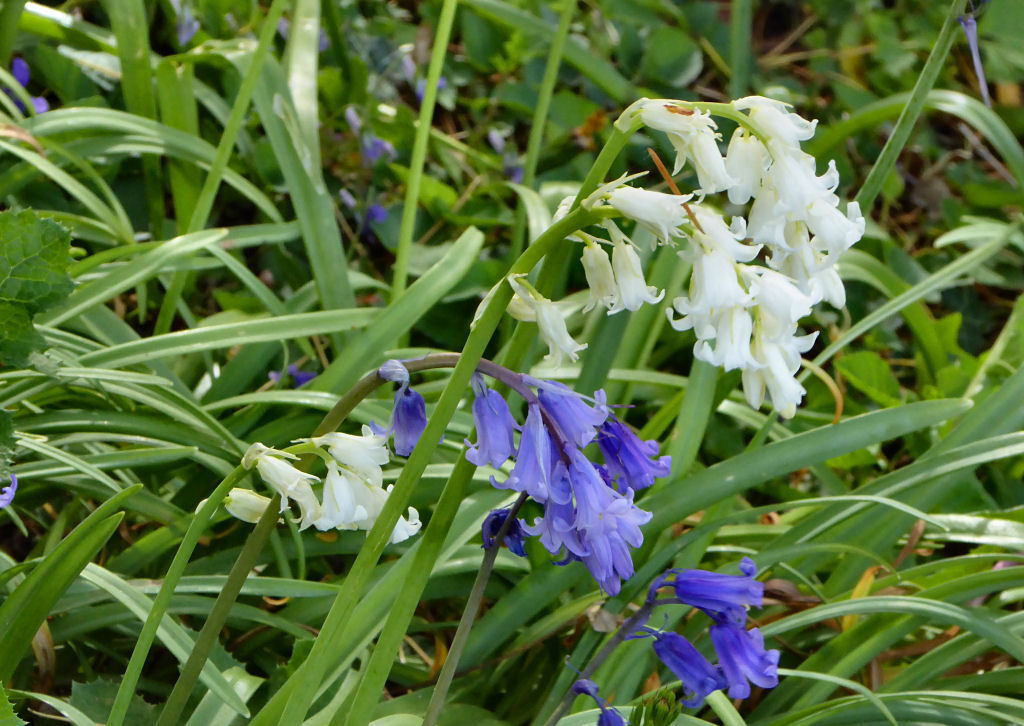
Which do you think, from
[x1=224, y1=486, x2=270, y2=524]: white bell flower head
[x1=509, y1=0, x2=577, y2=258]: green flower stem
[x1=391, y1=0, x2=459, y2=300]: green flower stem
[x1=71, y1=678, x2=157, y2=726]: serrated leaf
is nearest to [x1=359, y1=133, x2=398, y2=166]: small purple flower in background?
[x1=509, y1=0, x2=577, y2=258]: green flower stem

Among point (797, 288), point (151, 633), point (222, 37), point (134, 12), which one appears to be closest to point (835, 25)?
point (222, 37)

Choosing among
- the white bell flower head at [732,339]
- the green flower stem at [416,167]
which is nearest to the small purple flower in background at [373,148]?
the green flower stem at [416,167]

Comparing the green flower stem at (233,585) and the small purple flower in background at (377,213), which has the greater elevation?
the green flower stem at (233,585)

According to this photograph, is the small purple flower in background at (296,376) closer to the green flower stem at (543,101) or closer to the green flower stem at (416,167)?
the green flower stem at (416,167)

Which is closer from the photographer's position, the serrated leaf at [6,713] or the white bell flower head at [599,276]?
the white bell flower head at [599,276]

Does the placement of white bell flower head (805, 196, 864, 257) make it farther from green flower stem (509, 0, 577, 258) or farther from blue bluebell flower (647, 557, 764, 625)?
green flower stem (509, 0, 577, 258)

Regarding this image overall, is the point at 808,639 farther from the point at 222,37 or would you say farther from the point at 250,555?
the point at 222,37

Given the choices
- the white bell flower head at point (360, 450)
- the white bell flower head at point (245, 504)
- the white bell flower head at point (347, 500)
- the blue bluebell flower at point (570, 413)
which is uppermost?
the blue bluebell flower at point (570, 413)
